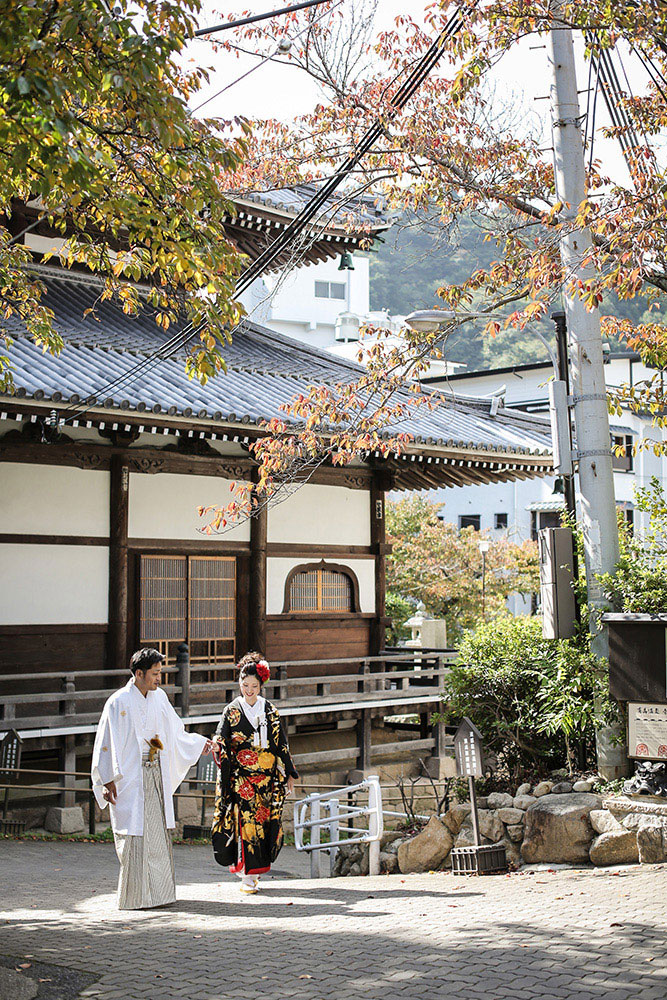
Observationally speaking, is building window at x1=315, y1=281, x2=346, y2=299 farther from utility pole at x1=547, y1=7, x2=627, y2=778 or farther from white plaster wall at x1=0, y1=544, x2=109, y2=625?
utility pole at x1=547, y1=7, x2=627, y2=778

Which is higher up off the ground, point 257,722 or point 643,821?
point 257,722

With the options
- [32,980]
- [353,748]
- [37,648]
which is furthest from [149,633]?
[32,980]

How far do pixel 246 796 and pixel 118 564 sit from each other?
19.2 ft

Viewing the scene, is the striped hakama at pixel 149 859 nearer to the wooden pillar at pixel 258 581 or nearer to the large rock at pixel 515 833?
the large rock at pixel 515 833

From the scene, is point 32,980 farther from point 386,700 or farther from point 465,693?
point 386,700

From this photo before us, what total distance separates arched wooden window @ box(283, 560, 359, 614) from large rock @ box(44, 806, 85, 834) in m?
4.58

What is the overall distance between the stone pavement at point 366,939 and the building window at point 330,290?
52268 millimetres

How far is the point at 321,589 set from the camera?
15.5m

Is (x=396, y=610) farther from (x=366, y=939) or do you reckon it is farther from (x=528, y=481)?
(x=366, y=939)

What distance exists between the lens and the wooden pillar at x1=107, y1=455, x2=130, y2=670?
1280cm

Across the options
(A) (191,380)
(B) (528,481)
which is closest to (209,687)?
(A) (191,380)

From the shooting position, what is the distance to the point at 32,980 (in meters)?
4.67

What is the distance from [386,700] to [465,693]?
5539mm

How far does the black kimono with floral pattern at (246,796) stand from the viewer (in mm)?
7559
